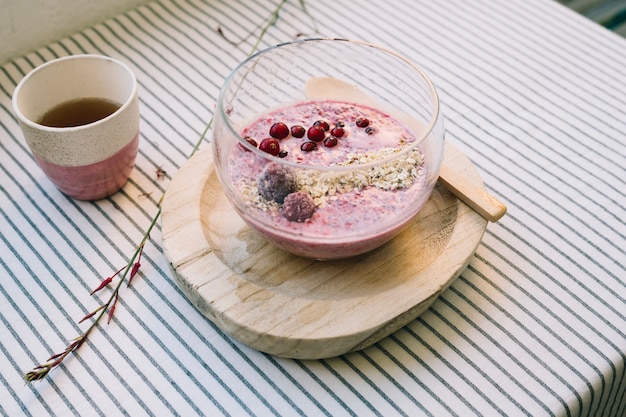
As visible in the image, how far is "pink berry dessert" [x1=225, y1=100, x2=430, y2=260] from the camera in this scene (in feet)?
2.25

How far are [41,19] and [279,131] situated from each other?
552 mm

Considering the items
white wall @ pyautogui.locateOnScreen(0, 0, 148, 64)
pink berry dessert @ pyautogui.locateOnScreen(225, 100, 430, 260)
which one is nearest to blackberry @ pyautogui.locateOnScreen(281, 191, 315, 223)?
pink berry dessert @ pyautogui.locateOnScreen(225, 100, 430, 260)

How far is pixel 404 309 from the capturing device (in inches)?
27.4

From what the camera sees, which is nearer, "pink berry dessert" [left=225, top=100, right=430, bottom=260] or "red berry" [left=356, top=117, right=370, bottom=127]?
"pink berry dessert" [left=225, top=100, right=430, bottom=260]

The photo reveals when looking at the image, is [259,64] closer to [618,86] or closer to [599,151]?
[599,151]

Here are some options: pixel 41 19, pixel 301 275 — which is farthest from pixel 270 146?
pixel 41 19

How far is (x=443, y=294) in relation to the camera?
0.78 m

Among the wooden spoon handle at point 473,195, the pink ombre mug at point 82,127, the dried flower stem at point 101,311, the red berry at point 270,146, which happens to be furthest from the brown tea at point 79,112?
the wooden spoon handle at point 473,195

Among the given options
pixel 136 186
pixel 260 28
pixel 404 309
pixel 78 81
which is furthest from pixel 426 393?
pixel 260 28

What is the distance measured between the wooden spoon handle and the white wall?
69cm

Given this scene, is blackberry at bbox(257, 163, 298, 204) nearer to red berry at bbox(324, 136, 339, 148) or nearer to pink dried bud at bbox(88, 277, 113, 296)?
red berry at bbox(324, 136, 339, 148)

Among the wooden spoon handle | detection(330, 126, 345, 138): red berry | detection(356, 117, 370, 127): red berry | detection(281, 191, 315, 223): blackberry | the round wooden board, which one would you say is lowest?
the round wooden board

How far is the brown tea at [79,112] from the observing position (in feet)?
2.81

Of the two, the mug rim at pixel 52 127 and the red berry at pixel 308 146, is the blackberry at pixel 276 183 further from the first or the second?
the mug rim at pixel 52 127
